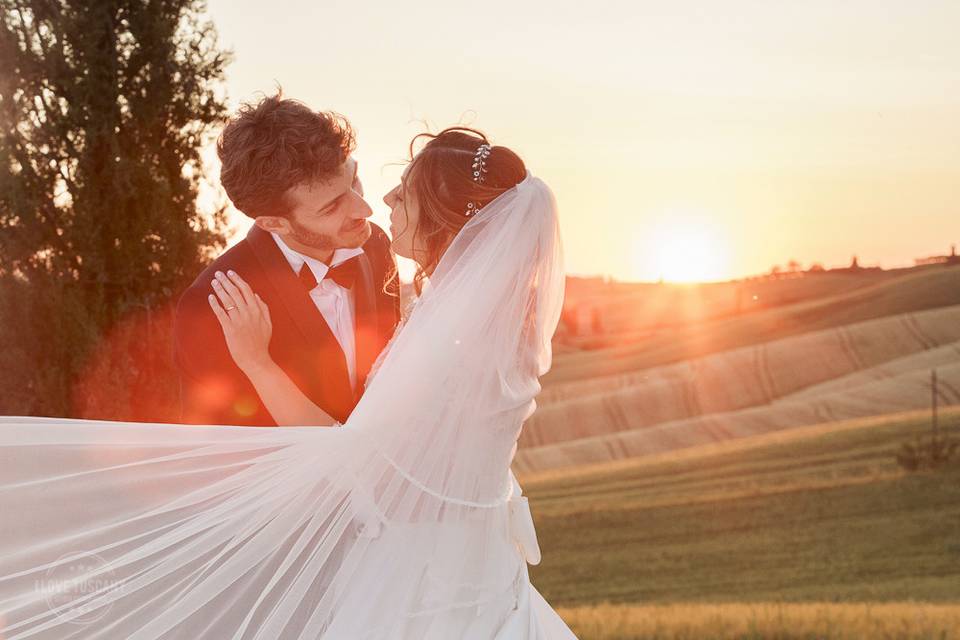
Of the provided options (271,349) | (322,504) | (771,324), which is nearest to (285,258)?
(271,349)

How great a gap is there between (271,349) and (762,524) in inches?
1148

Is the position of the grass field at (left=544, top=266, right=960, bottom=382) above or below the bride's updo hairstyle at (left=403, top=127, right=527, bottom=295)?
below

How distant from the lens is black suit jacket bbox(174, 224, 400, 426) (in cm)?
449

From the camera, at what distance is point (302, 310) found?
4.55 meters

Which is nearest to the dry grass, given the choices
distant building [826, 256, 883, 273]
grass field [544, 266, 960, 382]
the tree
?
the tree

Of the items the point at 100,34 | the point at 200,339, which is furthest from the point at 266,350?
the point at 100,34

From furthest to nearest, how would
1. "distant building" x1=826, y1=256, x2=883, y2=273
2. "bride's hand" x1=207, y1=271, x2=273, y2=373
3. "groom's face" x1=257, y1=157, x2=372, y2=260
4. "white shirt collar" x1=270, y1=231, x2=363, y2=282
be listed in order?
1. "distant building" x1=826, y1=256, x2=883, y2=273
2. "white shirt collar" x1=270, y1=231, x2=363, y2=282
3. "groom's face" x1=257, y1=157, x2=372, y2=260
4. "bride's hand" x1=207, y1=271, x2=273, y2=373

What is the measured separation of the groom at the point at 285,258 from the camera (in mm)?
4512

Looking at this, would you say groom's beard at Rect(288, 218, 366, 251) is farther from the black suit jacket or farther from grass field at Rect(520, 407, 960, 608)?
grass field at Rect(520, 407, 960, 608)

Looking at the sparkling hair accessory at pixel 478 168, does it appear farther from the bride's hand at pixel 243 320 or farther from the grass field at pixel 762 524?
the grass field at pixel 762 524

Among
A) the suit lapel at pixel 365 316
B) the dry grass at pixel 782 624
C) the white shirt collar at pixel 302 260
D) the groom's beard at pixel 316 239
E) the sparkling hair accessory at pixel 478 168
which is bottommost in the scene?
the dry grass at pixel 782 624

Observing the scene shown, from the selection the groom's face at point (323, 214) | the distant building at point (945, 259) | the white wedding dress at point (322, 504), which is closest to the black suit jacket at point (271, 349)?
the groom's face at point (323, 214)

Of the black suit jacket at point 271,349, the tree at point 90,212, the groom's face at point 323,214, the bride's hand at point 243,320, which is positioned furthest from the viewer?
the tree at point 90,212

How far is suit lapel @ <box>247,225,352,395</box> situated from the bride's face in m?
0.66
